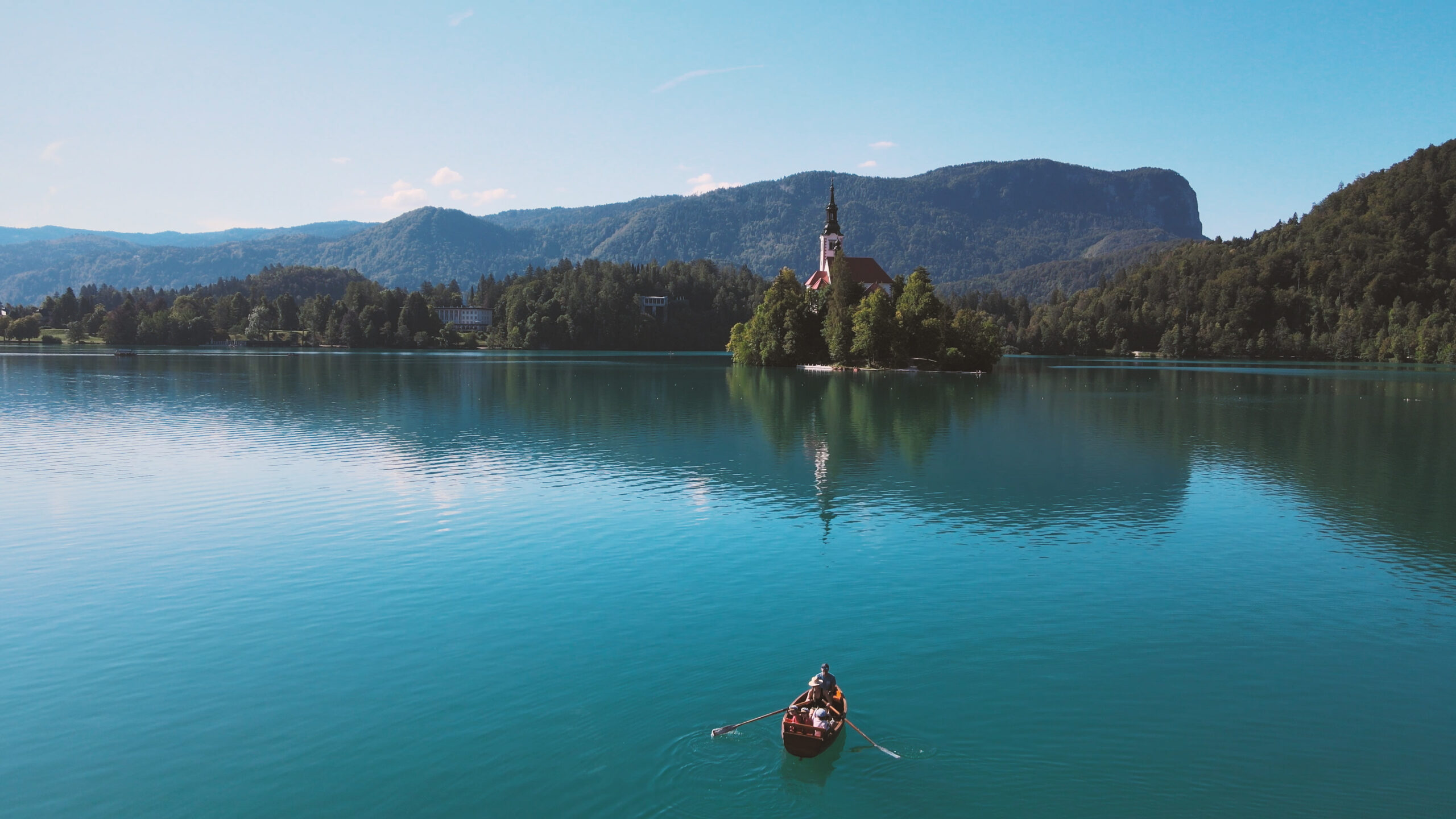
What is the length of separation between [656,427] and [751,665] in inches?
1472

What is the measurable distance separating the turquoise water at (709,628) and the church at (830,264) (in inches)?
4085

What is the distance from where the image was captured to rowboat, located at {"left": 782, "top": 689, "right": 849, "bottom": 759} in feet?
41.1

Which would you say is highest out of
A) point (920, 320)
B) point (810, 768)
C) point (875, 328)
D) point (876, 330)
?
point (920, 320)

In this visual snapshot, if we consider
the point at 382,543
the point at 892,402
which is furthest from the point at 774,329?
the point at 382,543

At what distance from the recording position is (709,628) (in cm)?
1830

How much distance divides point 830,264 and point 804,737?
427ft

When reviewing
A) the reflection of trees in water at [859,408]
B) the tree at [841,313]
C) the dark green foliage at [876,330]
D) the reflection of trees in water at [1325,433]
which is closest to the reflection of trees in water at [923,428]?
the reflection of trees in water at [1325,433]

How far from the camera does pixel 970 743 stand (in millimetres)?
13359

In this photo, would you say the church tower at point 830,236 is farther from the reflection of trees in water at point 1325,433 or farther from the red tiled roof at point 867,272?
the reflection of trees in water at point 1325,433

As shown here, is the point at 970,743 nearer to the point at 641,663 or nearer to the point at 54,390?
the point at 641,663

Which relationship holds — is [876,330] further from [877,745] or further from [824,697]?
[877,745]

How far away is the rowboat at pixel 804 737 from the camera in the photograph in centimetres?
1252

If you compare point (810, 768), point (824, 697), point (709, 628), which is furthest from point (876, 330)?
point (810, 768)

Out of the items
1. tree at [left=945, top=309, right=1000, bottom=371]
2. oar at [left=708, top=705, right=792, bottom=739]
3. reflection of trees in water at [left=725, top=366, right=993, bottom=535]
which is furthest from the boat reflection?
tree at [left=945, top=309, right=1000, bottom=371]
